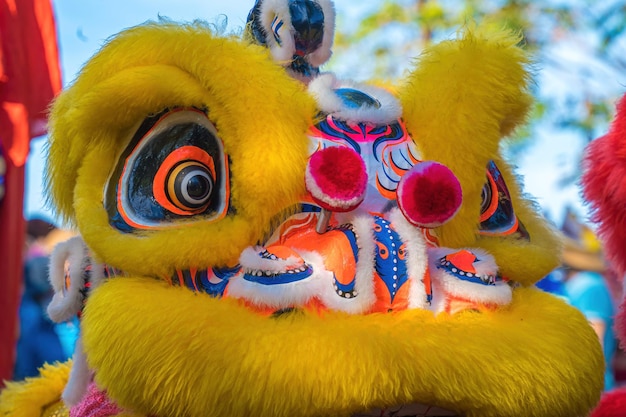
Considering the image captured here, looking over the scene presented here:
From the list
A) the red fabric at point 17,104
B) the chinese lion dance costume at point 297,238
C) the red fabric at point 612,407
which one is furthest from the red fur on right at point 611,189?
the red fabric at point 17,104

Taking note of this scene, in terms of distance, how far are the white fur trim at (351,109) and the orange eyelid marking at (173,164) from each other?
23 cm

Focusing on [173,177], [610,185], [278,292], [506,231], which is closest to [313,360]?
[278,292]

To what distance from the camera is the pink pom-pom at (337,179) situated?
122cm

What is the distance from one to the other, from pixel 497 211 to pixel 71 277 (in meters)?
0.82

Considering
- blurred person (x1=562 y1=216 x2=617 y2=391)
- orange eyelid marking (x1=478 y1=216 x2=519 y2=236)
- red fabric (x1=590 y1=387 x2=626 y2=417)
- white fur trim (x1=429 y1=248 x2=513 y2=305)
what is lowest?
blurred person (x1=562 y1=216 x2=617 y2=391)

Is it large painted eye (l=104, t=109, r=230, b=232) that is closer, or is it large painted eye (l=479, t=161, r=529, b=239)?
large painted eye (l=104, t=109, r=230, b=232)

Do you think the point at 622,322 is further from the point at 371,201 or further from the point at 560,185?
the point at 560,185

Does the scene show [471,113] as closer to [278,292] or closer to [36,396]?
[278,292]

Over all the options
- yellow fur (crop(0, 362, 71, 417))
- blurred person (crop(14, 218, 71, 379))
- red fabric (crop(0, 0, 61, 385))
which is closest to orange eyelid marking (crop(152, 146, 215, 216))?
yellow fur (crop(0, 362, 71, 417))

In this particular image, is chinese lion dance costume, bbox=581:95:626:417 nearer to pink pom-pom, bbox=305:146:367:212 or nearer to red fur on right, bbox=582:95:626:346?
red fur on right, bbox=582:95:626:346

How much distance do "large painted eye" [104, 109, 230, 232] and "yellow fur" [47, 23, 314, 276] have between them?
3 cm

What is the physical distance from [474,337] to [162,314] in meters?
0.48

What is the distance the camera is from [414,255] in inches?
50.2

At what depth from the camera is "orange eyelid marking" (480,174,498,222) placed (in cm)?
146
